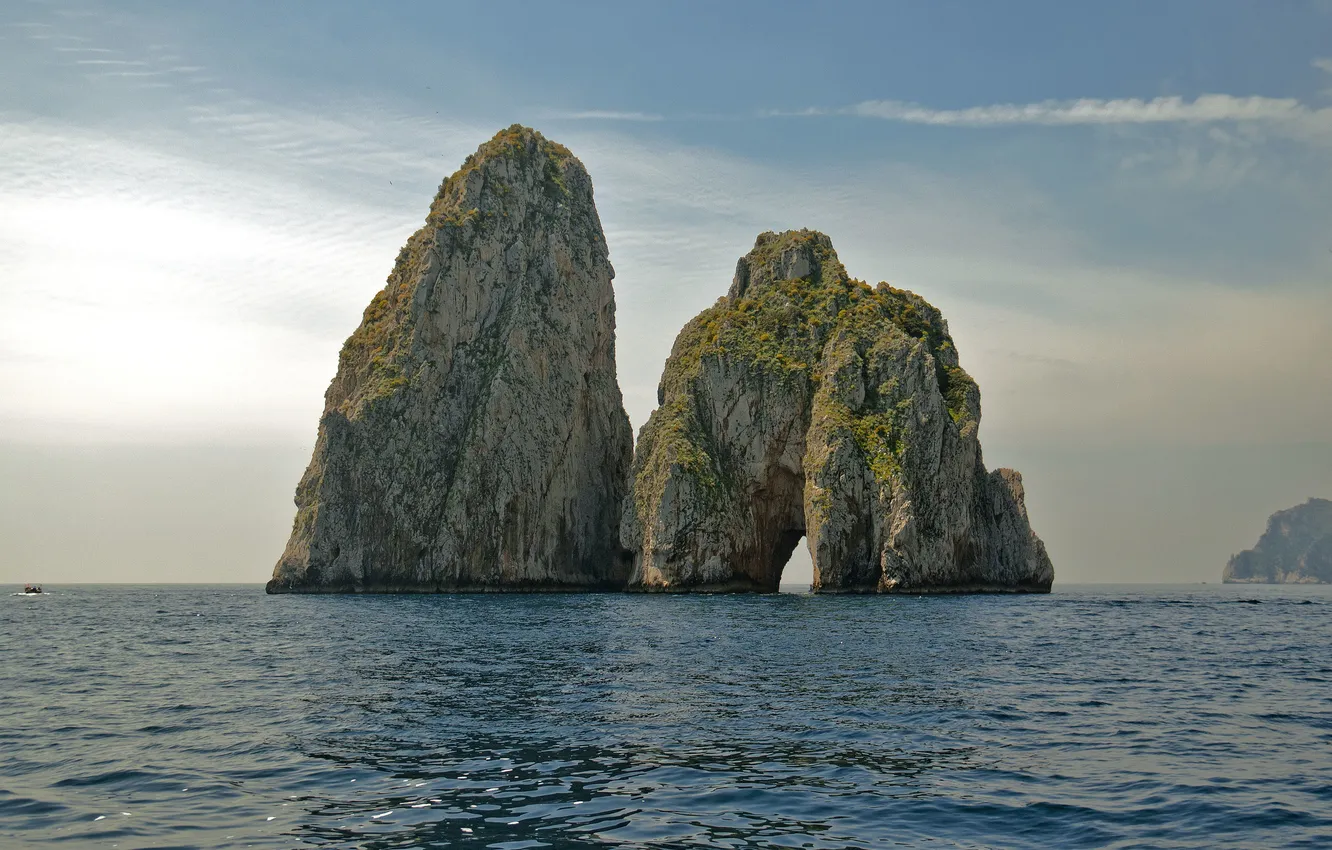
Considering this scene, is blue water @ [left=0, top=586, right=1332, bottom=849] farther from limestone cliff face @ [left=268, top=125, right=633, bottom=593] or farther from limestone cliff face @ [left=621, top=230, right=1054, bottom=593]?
limestone cliff face @ [left=268, top=125, right=633, bottom=593]

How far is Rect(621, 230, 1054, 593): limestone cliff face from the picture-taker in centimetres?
10150

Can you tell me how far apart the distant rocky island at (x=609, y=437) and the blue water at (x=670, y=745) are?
61.7 metres

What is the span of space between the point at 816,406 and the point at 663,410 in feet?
55.8

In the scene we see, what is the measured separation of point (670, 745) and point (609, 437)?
107272 mm

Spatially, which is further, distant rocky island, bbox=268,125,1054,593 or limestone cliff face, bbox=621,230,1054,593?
distant rocky island, bbox=268,125,1054,593

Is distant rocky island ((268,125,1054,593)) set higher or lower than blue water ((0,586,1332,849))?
higher

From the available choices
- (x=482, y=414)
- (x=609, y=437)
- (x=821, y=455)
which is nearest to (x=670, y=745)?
(x=821, y=455)

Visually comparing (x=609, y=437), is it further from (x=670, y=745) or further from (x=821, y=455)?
(x=670, y=745)

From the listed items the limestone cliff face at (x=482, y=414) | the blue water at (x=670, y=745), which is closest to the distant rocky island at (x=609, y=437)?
the limestone cliff face at (x=482, y=414)

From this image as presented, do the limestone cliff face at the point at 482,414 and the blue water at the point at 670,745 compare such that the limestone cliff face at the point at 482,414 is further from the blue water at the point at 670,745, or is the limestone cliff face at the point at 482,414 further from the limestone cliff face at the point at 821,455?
the blue water at the point at 670,745

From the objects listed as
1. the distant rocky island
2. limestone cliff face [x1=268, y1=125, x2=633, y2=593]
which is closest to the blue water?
the distant rocky island

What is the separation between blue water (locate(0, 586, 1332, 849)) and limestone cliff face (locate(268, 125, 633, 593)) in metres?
69.8

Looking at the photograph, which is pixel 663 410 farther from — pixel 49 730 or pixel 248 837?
pixel 248 837

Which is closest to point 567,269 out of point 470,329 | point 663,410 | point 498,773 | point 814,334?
point 470,329
